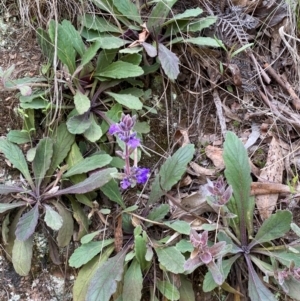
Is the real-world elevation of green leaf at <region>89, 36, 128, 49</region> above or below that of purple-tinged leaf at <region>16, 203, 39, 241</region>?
above

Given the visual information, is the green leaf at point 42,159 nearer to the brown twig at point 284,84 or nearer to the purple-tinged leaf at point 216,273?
the purple-tinged leaf at point 216,273

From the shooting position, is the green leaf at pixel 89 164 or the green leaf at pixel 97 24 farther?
the green leaf at pixel 97 24

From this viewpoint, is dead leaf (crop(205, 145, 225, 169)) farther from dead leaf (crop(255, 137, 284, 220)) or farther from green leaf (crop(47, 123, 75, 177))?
green leaf (crop(47, 123, 75, 177))

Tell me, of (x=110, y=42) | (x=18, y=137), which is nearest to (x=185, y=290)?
(x=18, y=137)

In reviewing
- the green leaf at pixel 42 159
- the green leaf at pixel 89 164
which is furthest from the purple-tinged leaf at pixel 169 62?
the green leaf at pixel 42 159

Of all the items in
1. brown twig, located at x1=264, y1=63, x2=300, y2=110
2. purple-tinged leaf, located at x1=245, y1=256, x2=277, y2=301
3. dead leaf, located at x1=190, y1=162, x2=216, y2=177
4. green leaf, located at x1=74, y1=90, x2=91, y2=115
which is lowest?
purple-tinged leaf, located at x1=245, y1=256, x2=277, y2=301

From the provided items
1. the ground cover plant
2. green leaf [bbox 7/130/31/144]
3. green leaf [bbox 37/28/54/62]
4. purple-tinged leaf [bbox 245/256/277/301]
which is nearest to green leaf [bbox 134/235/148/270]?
the ground cover plant

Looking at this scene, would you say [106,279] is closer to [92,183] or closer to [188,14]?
[92,183]
